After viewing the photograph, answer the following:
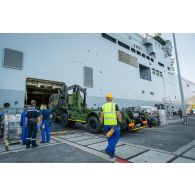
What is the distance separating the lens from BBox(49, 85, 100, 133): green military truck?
6.98m

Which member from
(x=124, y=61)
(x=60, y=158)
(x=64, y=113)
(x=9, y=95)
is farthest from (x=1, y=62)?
(x=124, y=61)

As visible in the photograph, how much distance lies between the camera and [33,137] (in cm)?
438

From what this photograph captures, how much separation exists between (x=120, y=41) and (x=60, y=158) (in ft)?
71.7

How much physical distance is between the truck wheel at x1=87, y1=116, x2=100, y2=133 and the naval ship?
14.5 ft

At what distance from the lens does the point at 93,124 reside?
695 centimetres

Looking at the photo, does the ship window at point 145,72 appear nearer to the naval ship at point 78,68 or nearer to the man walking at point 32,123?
the naval ship at point 78,68

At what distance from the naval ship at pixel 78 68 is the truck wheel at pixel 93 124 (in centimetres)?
443

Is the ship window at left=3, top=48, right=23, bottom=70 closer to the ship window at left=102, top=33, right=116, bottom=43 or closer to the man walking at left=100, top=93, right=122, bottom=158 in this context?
the man walking at left=100, top=93, right=122, bottom=158

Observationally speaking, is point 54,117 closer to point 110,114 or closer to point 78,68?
point 78,68

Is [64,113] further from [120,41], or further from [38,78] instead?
[120,41]

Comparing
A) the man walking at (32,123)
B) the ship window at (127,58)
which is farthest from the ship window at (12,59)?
the ship window at (127,58)

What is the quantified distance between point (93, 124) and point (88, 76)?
9.37 m

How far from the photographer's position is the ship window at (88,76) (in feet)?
49.5

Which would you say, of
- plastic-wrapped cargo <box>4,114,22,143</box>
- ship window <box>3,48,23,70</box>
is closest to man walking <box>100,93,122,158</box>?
plastic-wrapped cargo <box>4,114,22,143</box>
